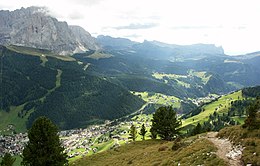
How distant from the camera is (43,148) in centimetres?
6069

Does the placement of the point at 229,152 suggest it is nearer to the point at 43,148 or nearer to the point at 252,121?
the point at 252,121

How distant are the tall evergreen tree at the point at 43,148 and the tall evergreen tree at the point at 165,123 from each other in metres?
43.1

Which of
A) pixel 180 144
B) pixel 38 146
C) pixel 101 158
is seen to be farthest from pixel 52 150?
pixel 180 144

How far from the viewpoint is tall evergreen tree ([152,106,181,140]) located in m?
96.6

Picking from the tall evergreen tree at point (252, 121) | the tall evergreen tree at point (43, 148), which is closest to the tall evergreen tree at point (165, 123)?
the tall evergreen tree at point (43, 148)

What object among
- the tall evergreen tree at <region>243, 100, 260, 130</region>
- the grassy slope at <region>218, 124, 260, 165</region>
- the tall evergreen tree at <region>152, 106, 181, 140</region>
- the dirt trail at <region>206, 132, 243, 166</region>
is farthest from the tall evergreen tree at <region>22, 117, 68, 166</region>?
the tall evergreen tree at <region>152, 106, 181, 140</region>

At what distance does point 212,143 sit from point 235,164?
11.2 m

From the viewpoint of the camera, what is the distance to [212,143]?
42781mm

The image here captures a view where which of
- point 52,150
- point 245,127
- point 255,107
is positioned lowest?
point 52,150

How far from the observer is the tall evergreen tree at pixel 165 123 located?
96625mm

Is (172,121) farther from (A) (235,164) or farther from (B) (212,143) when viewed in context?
(A) (235,164)

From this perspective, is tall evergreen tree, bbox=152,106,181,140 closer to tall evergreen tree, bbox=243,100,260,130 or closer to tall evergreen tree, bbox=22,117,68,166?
tall evergreen tree, bbox=22,117,68,166

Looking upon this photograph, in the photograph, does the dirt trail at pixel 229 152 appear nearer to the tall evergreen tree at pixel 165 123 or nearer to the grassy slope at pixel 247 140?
the grassy slope at pixel 247 140

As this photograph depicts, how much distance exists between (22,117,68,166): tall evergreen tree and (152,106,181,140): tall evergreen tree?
4309cm
